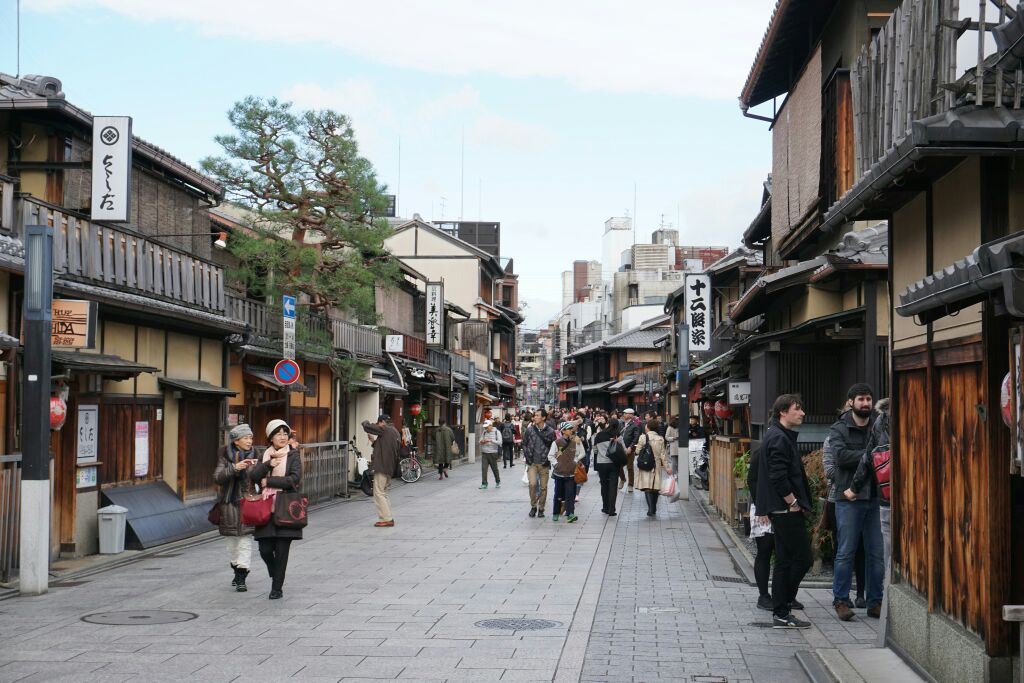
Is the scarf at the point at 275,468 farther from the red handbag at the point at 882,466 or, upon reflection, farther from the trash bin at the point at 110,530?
the red handbag at the point at 882,466

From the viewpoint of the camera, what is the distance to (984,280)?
500cm

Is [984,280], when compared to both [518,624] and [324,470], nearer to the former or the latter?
[518,624]

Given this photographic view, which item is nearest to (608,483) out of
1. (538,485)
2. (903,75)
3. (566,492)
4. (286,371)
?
(538,485)

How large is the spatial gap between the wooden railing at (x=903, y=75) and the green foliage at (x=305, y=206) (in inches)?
632

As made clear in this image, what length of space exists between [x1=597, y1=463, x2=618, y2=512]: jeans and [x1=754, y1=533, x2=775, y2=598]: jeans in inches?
382

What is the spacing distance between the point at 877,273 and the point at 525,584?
6056mm

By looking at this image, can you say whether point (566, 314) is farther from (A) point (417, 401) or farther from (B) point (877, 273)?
(B) point (877, 273)

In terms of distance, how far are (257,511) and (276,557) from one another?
1.69 ft

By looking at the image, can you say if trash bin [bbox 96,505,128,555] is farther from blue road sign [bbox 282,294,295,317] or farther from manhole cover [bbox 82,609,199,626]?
blue road sign [bbox 282,294,295,317]

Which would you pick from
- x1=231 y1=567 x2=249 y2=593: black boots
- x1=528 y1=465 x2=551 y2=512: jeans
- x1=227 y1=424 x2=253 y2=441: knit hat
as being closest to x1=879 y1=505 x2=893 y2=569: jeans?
x1=231 y1=567 x2=249 y2=593: black boots

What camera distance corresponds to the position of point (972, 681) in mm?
6332

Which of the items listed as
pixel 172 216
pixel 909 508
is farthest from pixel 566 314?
pixel 909 508

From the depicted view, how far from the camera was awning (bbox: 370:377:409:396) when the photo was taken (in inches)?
1288

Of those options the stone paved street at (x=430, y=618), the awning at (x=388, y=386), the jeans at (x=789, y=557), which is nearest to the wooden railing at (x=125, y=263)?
the stone paved street at (x=430, y=618)
